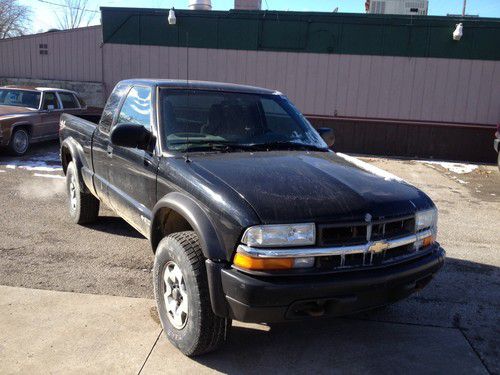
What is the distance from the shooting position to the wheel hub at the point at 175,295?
3068 mm

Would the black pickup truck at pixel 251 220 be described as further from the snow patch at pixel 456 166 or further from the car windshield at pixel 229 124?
the snow patch at pixel 456 166

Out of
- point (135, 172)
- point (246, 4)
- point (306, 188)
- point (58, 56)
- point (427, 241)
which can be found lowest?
point (427, 241)

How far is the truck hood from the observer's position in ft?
8.87

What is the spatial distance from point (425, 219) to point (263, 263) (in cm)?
125

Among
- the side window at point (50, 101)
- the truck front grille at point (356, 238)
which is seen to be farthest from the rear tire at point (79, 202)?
the side window at point (50, 101)

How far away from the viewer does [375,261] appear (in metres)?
2.86

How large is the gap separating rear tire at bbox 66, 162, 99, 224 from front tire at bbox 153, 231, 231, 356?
2699 millimetres

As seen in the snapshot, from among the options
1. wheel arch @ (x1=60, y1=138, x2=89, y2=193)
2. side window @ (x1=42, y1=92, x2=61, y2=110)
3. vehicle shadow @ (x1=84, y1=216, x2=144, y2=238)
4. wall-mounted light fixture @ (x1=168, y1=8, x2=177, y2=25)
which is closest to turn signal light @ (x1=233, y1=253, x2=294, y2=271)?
vehicle shadow @ (x1=84, y1=216, x2=144, y2=238)

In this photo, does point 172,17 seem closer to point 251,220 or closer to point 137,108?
point 137,108

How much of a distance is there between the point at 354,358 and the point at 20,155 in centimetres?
964

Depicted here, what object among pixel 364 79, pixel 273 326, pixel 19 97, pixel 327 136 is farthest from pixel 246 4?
pixel 273 326

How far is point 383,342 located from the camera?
3.41m

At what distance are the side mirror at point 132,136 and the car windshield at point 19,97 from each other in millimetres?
8408

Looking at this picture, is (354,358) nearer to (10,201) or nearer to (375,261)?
(375,261)
